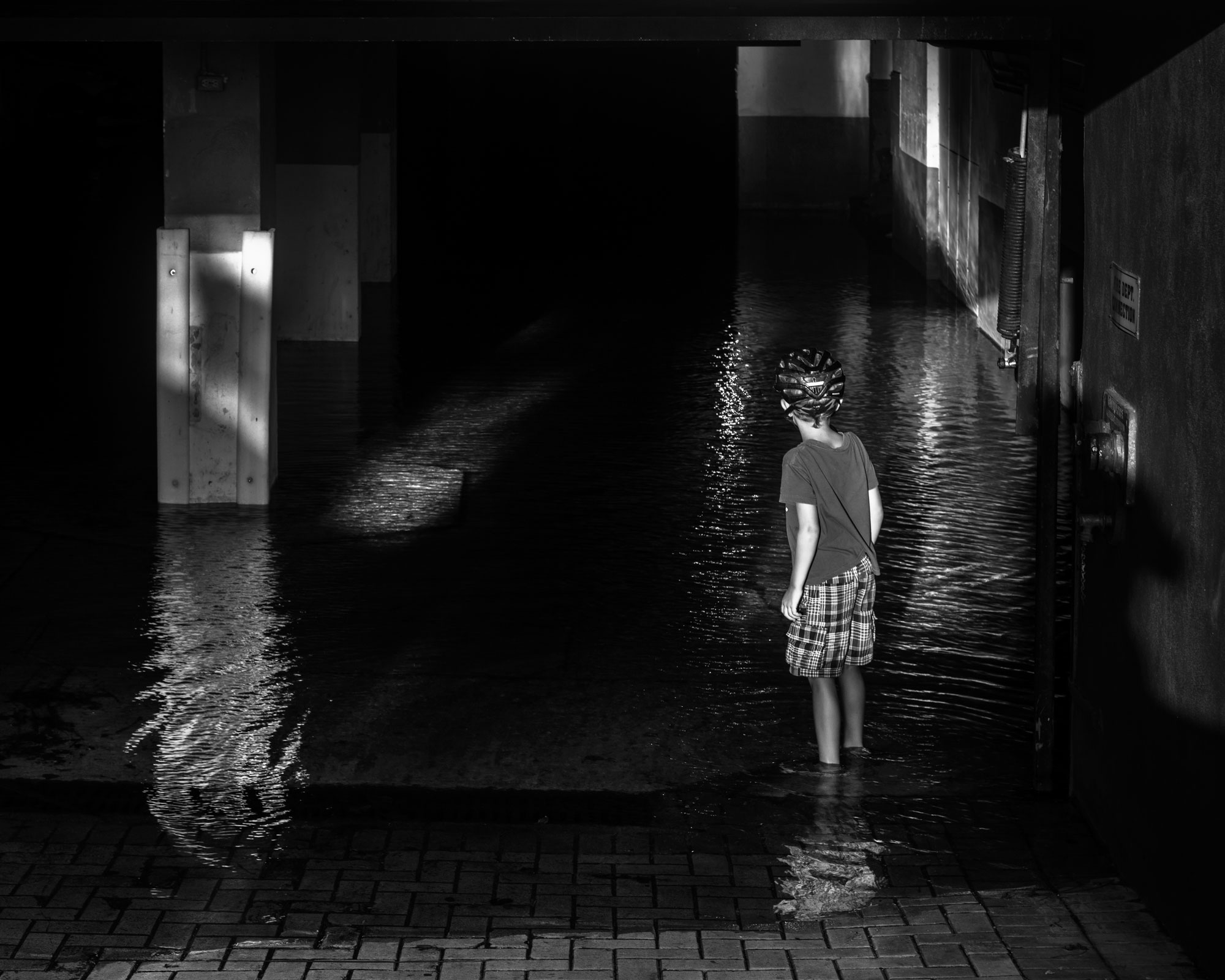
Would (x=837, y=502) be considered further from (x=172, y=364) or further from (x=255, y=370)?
(x=172, y=364)

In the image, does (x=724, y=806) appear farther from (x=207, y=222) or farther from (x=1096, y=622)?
(x=207, y=222)

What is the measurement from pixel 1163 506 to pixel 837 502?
4.21 feet

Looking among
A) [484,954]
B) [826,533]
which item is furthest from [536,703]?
[484,954]

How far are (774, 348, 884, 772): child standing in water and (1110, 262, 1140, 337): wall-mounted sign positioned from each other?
0.95m

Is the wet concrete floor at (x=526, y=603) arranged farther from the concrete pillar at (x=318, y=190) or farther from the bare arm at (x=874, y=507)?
the concrete pillar at (x=318, y=190)

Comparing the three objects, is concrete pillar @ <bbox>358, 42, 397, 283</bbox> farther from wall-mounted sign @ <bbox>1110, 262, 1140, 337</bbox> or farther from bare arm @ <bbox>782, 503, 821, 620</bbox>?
wall-mounted sign @ <bbox>1110, 262, 1140, 337</bbox>

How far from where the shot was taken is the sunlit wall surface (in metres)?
6.32

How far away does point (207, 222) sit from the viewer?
10609 millimetres

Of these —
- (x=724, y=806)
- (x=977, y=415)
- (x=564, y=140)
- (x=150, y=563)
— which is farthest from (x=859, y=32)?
(x=564, y=140)

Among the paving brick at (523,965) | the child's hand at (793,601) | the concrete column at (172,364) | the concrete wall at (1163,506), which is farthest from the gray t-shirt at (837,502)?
the concrete column at (172,364)

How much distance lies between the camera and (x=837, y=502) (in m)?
6.47

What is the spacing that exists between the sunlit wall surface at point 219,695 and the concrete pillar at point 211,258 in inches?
26.7

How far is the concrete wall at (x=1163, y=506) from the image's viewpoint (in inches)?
198

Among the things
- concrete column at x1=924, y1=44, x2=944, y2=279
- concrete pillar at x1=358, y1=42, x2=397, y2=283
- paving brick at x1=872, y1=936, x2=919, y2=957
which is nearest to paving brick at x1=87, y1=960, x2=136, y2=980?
paving brick at x1=872, y1=936, x2=919, y2=957
